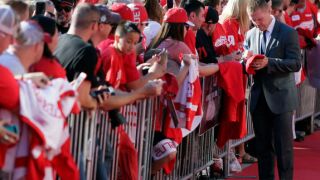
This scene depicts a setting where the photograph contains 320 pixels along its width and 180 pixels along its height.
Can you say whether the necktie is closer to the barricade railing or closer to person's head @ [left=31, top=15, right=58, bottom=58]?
the barricade railing

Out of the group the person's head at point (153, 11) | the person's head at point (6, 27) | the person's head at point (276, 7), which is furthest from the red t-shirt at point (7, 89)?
the person's head at point (276, 7)

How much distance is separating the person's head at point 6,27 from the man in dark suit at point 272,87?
160 inches

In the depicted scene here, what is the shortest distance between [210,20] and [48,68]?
4.47 m

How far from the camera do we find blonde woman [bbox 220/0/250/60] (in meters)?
10.7

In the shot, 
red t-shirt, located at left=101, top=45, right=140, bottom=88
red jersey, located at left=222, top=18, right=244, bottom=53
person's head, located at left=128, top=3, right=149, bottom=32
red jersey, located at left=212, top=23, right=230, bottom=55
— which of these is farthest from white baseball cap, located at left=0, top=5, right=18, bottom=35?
red jersey, located at left=222, top=18, right=244, bottom=53

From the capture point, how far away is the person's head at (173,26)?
8.62m

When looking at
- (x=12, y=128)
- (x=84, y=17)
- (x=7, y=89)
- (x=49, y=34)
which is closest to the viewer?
(x=7, y=89)

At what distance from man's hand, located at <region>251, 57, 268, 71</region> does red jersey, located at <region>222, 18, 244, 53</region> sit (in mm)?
1539

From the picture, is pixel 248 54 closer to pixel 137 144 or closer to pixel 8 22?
pixel 137 144

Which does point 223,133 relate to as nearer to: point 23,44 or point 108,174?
point 108,174

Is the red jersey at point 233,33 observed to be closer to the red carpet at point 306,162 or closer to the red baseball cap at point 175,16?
the red carpet at point 306,162

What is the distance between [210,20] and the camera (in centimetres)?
1003

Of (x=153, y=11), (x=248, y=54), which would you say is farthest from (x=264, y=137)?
(x=153, y=11)

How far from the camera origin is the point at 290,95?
9203 mm
